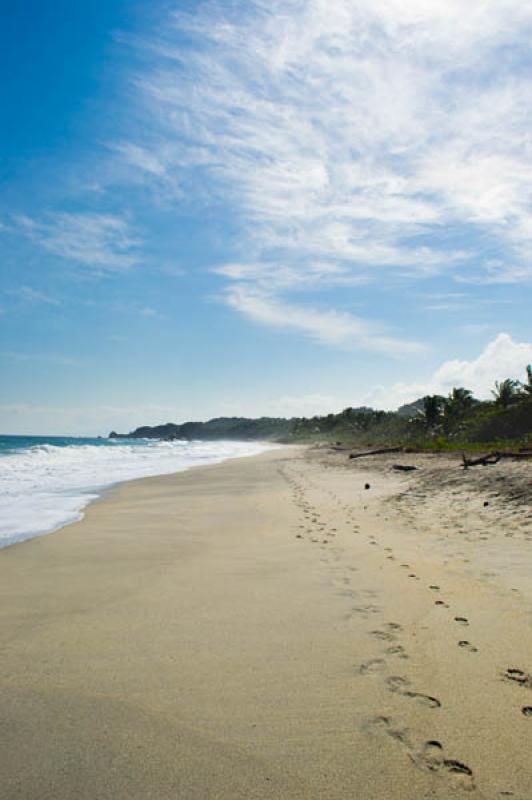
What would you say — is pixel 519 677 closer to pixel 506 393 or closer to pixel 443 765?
pixel 443 765

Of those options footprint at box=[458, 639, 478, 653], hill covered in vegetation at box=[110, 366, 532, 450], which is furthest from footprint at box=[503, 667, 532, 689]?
hill covered in vegetation at box=[110, 366, 532, 450]

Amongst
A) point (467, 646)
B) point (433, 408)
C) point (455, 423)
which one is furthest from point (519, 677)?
point (433, 408)

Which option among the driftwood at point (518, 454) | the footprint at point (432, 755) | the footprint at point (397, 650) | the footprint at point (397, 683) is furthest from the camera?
the driftwood at point (518, 454)

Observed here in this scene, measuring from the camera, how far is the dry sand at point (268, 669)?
2.47 m

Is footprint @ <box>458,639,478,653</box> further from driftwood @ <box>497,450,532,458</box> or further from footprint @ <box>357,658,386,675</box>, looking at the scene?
driftwood @ <box>497,450,532,458</box>

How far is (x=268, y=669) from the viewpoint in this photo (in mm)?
3543

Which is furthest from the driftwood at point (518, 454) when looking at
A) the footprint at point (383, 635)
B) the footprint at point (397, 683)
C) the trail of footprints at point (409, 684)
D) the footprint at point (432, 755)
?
the footprint at point (432, 755)

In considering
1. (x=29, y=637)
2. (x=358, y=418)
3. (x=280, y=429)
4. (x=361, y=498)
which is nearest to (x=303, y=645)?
(x=29, y=637)

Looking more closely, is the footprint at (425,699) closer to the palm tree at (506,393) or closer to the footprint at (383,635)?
the footprint at (383,635)

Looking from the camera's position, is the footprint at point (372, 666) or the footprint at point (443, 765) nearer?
the footprint at point (443, 765)

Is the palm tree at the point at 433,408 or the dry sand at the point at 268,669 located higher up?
the palm tree at the point at 433,408

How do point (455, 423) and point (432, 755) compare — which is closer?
point (432, 755)

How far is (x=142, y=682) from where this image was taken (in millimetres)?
3330

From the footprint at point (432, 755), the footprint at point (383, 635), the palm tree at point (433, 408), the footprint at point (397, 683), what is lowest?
the footprint at point (383, 635)
